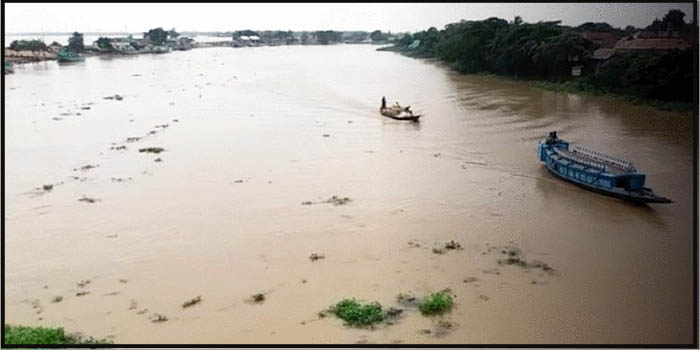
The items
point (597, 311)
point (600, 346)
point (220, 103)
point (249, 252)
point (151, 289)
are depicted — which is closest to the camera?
point (600, 346)

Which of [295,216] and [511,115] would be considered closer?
[295,216]

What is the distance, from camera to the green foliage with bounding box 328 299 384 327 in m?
4.22

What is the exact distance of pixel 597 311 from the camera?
445 cm

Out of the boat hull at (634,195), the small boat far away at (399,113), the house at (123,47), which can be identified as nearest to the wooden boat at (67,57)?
the house at (123,47)

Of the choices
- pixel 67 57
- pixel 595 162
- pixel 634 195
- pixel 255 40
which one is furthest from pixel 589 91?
A: pixel 255 40

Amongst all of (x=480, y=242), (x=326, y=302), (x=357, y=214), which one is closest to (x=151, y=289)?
(x=326, y=302)

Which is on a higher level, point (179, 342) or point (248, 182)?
point (248, 182)

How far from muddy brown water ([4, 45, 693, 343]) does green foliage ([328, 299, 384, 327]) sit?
0.11m

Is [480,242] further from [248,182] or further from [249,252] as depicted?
[248,182]

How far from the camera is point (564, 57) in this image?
17.4 m

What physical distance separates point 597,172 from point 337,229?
303 centimetres

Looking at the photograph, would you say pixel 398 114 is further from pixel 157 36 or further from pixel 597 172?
pixel 157 36

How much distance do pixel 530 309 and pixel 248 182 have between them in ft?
14.5

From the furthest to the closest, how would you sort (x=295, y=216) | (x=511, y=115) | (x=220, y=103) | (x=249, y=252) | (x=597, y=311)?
(x=220, y=103) → (x=511, y=115) → (x=295, y=216) → (x=249, y=252) → (x=597, y=311)
